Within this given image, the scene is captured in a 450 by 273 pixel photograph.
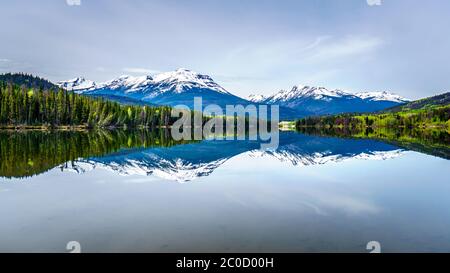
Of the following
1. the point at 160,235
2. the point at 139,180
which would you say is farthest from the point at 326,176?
the point at 160,235

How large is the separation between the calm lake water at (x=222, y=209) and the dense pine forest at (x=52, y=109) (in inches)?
3311

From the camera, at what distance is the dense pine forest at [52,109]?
10031 centimetres

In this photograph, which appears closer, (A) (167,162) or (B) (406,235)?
(B) (406,235)

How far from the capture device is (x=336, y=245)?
35.2 ft

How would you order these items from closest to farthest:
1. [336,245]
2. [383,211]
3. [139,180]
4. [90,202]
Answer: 1. [336,245]
2. [383,211]
3. [90,202]
4. [139,180]

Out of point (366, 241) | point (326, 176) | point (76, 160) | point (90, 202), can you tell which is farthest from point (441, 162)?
point (76, 160)

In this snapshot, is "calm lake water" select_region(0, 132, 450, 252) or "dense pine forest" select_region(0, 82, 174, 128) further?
"dense pine forest" select_region(0, 82, 174, 128)

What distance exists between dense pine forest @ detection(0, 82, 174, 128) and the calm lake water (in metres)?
84.1

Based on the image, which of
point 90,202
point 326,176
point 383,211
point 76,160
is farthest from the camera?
point 76,160

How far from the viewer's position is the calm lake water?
1101cm

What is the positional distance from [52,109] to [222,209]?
10542 centimetres

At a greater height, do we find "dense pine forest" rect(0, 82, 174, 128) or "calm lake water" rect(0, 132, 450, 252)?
"dense pine forest" rect(0, 82, 174, 128)
